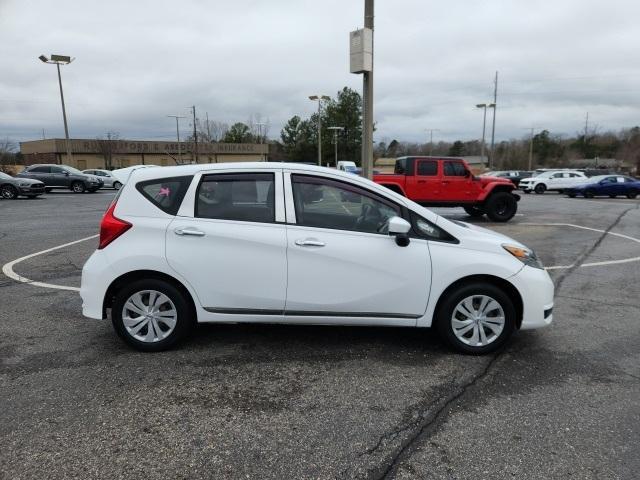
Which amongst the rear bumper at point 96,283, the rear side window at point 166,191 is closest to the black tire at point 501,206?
the rear side window at point 166,191

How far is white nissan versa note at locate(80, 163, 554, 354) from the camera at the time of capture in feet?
13.3

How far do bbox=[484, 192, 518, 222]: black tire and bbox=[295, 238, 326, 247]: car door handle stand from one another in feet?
38.3

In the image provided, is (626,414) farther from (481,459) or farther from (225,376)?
(225,376)

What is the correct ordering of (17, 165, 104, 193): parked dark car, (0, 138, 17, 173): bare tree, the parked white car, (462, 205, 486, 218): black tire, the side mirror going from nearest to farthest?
the side mirror
(462, 205, 486, 218): black tire
(17, 165, 104, 193): parked dark car
the parked white car
(0, 138, 17, 173): bare tree

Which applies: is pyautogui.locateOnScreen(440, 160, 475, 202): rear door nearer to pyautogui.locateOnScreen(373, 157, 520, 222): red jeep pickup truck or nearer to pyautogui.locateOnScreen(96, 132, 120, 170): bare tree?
pyautogui.locateOnScreen(373, 157, 520, 222): red jeep pickup truck

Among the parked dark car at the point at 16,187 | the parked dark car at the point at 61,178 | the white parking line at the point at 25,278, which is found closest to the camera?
the white parking line at the point at 25,278

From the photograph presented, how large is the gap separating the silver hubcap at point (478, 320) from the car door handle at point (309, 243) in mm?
1299

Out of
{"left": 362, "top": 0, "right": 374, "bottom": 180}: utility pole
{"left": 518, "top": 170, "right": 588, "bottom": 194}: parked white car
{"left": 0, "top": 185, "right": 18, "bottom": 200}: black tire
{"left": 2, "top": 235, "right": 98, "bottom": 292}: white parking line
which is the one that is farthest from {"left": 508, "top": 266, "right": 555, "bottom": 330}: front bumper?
{"left": 518, "top": 170, "right": 588, "bottom": 194}: parked white car

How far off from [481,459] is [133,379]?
102 inches

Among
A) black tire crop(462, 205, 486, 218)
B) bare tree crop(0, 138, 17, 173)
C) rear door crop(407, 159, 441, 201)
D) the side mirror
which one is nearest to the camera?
the side mirror

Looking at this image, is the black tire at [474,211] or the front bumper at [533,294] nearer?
the front bumper at [533,294]

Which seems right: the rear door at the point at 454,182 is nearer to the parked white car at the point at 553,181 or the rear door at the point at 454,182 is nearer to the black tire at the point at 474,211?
the black tire at the point at 474,211

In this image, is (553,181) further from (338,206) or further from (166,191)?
(166,191)

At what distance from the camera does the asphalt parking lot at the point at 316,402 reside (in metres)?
2.75
